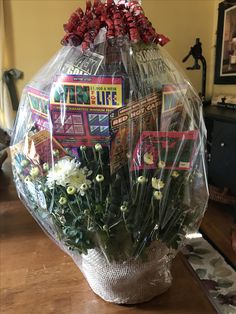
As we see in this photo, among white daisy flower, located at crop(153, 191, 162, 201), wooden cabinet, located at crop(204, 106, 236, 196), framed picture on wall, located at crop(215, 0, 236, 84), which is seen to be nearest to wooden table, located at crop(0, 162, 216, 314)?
white daisy flower, located at crop(153, 191, 162, 201)

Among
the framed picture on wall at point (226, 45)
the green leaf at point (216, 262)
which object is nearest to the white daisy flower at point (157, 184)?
the green leaf at point (216, 262)

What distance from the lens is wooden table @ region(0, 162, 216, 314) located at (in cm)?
47

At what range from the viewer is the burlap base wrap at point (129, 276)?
1.55 feet

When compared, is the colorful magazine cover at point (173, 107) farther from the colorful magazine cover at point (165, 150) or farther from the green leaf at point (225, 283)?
the green leaf at point (225, 283)

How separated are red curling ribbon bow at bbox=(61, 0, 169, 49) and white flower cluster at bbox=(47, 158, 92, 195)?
19 cm

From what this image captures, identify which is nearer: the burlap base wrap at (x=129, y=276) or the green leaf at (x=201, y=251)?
the burlap base wrap at (x=129, y=276)

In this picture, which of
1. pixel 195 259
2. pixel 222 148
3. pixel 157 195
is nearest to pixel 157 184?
pixel 157 195

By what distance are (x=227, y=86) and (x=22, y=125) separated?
193 cm

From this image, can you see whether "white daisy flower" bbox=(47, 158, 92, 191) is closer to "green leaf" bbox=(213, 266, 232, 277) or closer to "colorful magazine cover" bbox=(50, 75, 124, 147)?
"colorful magazine cover" bbox=(50, 75, 124, 147)

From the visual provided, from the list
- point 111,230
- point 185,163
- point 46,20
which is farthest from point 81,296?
point 46,20

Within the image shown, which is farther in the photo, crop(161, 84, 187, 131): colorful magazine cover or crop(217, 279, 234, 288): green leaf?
crop(217, 279, 234, 288): green leaf

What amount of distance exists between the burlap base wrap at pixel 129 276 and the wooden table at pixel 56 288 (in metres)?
0.01

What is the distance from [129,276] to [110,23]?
0.41 metres

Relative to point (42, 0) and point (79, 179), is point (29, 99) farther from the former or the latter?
point (42, 0)
